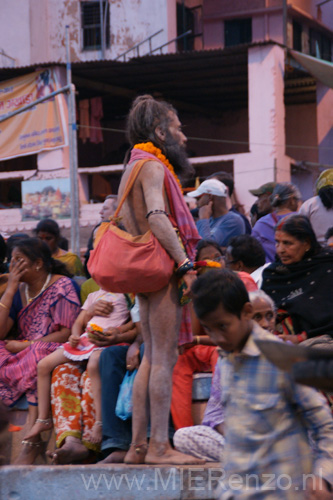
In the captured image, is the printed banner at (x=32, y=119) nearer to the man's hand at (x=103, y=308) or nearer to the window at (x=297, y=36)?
the window at (x=297, y=36)

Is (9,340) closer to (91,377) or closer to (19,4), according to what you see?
(91,377)

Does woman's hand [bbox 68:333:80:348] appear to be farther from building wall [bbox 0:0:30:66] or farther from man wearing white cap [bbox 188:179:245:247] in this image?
building wall [bbox 0:0:30:66]

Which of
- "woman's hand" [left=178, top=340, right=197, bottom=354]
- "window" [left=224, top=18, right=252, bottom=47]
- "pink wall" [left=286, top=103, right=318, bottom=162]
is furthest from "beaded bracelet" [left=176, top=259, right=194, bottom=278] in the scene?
"window" [left=224, top=18, right=252, bottom=47]

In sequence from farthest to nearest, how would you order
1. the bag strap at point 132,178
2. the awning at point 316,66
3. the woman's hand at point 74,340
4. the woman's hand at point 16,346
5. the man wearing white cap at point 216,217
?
1. the awning at point 316,66
2. the man wearing white cap at point 216,217
3. the woman's hand at point 16,346
4. the woman's hand at point 74,340
5. the bag strap at point 132,178

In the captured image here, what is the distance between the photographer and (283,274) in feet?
16.1

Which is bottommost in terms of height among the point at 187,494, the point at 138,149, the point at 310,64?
the point at 187,494

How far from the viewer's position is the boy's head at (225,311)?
2.76 metres

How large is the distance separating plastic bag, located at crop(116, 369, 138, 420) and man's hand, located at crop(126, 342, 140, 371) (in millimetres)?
43

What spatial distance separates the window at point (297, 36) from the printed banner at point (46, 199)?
27.8 feet

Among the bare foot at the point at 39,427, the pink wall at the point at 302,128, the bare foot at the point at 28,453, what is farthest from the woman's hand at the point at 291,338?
the pink wall at the point at 302,128

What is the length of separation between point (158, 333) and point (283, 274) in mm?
953

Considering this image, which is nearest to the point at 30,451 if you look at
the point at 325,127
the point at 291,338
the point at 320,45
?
the point at 291,338

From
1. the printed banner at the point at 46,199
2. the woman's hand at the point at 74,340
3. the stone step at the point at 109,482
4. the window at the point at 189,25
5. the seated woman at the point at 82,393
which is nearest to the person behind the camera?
the stone step at the point at 109,482

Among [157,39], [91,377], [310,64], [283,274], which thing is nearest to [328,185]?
[283,274]
